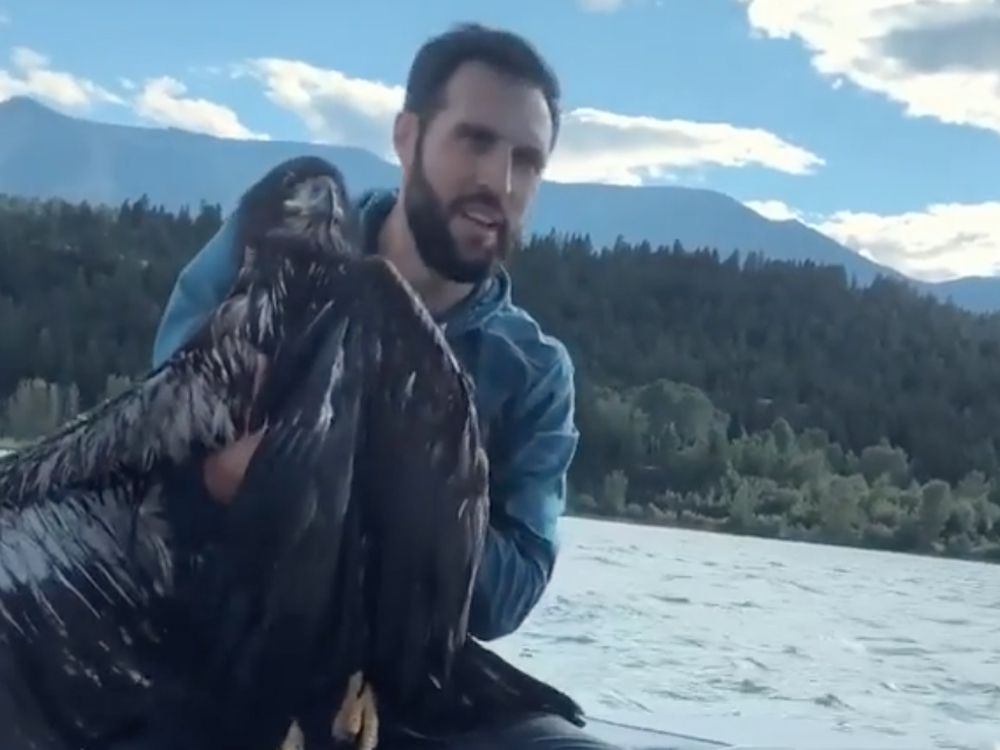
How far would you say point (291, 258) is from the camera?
1558mm

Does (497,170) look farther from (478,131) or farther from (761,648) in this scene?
(761,648)

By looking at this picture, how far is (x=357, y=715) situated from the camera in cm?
159

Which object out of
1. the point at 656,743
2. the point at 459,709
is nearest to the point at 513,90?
the point at 459,709

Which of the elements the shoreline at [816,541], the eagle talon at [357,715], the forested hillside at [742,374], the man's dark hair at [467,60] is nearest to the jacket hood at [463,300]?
the man's dark hair at [467,60]

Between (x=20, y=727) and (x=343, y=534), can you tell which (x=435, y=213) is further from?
(x=20, y=727)

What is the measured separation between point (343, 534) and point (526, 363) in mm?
345

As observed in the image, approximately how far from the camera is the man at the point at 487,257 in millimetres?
1657

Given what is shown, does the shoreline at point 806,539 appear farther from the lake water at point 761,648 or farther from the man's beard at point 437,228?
the man's beard at point 437,228

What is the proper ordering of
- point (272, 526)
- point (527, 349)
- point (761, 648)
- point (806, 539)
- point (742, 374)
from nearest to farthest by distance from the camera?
1. point (272, 526)
2. point (527, 349)
3. point (761, 648)
4. point (806, 539)
5. point (742, 374)

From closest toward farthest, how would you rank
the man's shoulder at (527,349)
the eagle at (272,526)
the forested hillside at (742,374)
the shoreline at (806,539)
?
the eagle at (272,526) < the man's shoulder at (527,349) < the forested hillside at (742,374) < the shoreline at (806,539)

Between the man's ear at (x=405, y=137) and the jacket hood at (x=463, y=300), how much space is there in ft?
0.13

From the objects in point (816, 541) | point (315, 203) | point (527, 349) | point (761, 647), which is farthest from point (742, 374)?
point (315, 203)

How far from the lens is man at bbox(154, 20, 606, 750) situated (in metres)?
1.66

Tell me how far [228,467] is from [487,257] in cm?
34
